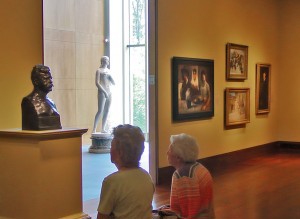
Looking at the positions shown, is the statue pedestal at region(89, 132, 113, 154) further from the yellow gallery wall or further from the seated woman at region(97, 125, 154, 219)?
the seated woman at region(97, 125, 154, 219)

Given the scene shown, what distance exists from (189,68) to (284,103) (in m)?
4.75

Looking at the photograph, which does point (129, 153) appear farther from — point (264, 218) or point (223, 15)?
point (223, 15)

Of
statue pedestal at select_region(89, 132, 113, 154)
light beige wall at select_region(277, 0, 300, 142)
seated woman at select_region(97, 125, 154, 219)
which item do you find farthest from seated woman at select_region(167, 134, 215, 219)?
light beige wall at select_region(277, 0, 300, 142)

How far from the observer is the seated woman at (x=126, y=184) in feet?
8.67

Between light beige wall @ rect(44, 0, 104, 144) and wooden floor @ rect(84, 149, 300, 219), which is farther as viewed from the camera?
light beige wall @ rect(44, 0, 104, 144)

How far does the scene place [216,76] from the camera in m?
9.70

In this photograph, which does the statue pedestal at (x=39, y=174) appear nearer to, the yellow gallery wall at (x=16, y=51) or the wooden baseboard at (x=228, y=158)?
the yellow gallery wall at (x=16, y=51)

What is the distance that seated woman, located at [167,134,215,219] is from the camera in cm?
340

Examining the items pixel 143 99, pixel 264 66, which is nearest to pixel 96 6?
A: pixel 143 99

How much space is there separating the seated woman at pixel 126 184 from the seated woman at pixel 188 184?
70 cm

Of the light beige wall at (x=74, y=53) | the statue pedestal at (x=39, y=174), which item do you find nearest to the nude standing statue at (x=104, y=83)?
the light beige wall at (x=74, y=53)

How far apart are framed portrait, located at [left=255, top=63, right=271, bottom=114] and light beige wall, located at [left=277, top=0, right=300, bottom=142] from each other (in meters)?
0.76

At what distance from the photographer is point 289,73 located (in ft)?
40.6

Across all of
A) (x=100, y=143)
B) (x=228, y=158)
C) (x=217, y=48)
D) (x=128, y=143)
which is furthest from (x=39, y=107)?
(x=100, y=143)
